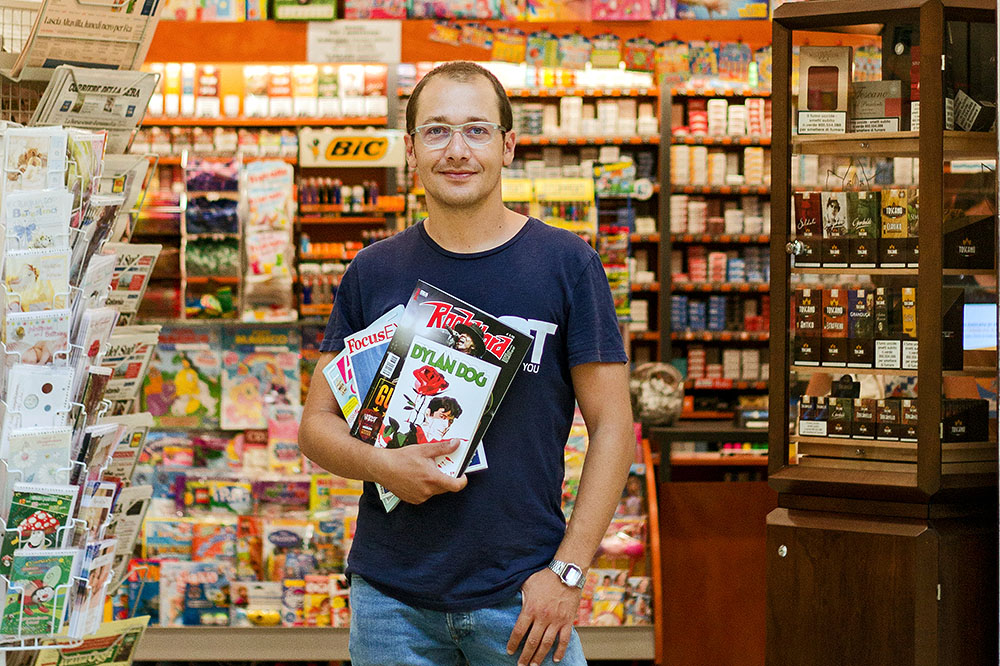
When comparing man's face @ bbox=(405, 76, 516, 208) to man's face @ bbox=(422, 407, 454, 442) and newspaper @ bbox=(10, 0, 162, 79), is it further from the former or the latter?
newspaper @ bbox=(10, 0, 162, 79)

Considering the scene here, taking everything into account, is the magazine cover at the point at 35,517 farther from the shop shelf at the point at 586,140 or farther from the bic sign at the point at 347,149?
the shop shelf at the point at 586,140

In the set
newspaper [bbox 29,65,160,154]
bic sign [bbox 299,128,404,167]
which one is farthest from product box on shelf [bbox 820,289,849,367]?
bic sign [bbox 299,128,404,167]

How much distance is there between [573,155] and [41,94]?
5.38m

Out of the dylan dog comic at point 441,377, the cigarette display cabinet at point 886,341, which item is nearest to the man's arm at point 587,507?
the dylan dog comic at point 441,377

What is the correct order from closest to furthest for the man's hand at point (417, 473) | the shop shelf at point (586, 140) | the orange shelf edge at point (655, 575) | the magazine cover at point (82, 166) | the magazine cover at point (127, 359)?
the man's hand at point (417, 473)
the magazine cover at point (82, 166)
the magazine cover at point (127, 359)
the orange shelf edge at point (655, 575)
the shop shelf at point (586, 140)

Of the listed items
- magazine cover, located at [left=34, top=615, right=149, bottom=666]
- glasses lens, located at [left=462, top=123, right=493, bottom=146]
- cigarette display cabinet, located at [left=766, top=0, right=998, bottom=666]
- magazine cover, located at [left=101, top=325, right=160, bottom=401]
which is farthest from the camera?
cigarette display cabinet, located at [left=766, top=0, right=998, bottom=666]

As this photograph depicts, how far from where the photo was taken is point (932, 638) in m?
3.12

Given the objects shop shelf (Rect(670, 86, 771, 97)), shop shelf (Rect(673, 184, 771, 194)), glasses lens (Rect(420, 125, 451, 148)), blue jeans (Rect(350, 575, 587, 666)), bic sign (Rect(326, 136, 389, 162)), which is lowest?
blue jeans (Rect(350, 575, 587, 666))

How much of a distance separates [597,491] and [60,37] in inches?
70.2

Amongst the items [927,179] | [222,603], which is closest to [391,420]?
[927,179]

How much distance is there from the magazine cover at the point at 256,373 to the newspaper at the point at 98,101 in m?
1.94

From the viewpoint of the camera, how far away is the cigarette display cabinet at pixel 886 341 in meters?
3.14

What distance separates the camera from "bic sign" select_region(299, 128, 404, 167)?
17.5 feet

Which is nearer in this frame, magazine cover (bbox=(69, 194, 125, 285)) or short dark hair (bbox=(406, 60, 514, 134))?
short dark hair (bbox=(406, 60, 514, 134))
